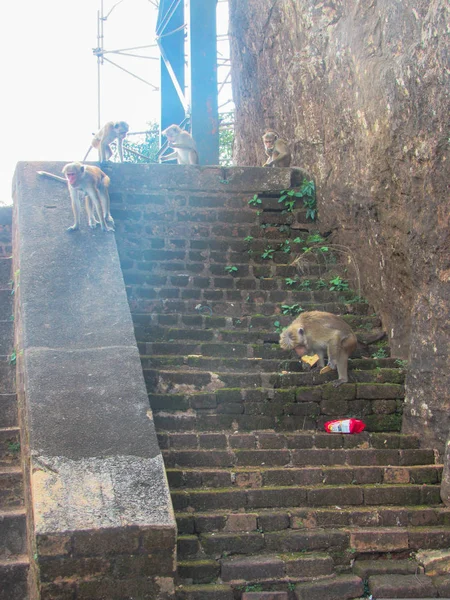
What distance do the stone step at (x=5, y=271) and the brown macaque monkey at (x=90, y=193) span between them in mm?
1133

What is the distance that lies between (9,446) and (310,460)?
98.5 inches

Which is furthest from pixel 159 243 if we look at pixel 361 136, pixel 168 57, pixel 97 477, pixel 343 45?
pixel 168 57

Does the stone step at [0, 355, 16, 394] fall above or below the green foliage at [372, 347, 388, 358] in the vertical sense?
below

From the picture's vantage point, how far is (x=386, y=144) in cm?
884

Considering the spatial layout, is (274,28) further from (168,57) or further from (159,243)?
(168,57)

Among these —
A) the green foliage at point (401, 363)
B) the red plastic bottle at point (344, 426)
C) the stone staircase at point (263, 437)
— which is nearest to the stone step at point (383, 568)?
the stone staircase at point (263, 437)

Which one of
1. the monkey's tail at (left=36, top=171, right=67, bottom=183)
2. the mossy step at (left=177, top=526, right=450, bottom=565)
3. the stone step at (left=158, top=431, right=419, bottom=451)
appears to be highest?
the monkey's tail at (left=36, top=171, right=67, bottom=183)

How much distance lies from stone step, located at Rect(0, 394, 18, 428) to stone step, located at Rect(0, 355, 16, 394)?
443mm

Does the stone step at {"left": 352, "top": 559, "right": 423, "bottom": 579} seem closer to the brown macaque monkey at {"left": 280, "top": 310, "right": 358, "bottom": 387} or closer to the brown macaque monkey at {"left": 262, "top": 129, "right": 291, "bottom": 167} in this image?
the brown macaque monkey at {"left": 280, "top": 310, "right": 358, "bottom": 387}

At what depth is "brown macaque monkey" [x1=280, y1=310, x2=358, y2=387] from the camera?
773cm

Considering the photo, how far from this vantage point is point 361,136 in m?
9.60

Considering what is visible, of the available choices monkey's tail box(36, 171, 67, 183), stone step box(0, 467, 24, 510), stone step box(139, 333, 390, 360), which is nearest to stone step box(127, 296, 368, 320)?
stone step box(139, 333, 390, 360)

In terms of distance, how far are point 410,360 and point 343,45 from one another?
444 centimetres

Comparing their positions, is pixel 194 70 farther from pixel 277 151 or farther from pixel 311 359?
pixel 311 359
